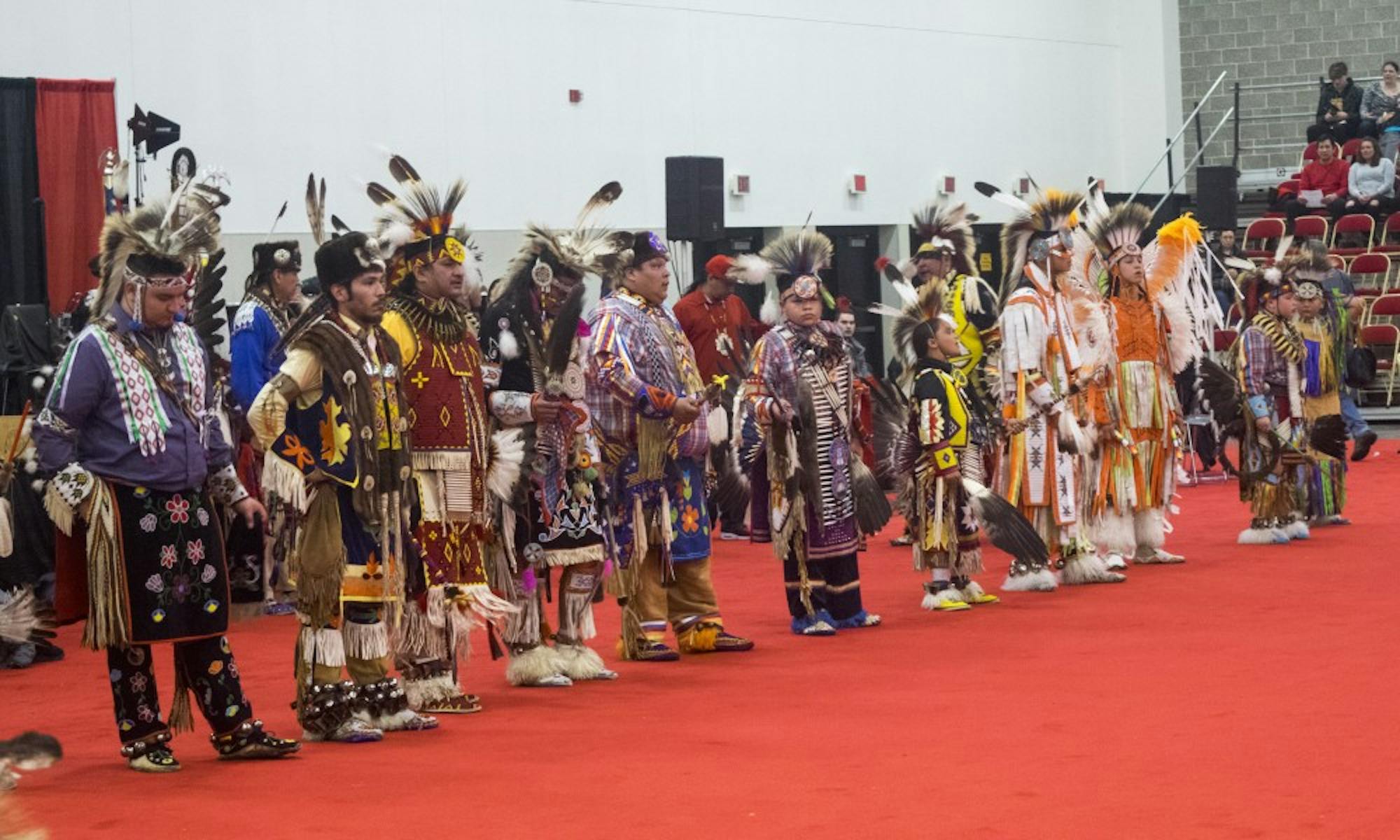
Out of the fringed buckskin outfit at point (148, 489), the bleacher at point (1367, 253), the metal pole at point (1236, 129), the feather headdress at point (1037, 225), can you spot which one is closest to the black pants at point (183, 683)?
the fringed buckskin outfit at point (148, 489)

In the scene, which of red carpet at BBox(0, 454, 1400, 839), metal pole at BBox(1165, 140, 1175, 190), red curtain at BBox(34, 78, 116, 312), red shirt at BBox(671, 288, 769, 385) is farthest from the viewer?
metal pole at BBox(1165, 140, 1175, 190)

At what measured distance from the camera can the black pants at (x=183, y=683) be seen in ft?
15.1

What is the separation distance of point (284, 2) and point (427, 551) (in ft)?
22.7

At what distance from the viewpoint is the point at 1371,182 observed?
53.7 ft

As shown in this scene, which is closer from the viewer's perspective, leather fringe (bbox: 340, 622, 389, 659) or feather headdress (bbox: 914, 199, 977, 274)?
leather fringe (bbox: 340, 622, 389, 659)

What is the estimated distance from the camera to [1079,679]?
5543 mm

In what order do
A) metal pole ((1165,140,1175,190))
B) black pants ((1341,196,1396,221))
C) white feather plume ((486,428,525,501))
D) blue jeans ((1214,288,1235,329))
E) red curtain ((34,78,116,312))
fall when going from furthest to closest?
metal pole ((1165,140,1175,190))
black pants ((1341,196,1396,221))
blue jeans ((1214,288,1235,329))
red curtain ((34,78,116,312))
white feather plume ((486,428,525,501))

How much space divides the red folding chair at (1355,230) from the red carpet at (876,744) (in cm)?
976

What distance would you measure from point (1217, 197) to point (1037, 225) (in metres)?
7.71

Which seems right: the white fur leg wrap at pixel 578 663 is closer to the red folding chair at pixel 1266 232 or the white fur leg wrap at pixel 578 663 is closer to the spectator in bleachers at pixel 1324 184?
the red folding chair at pixel 1266 232

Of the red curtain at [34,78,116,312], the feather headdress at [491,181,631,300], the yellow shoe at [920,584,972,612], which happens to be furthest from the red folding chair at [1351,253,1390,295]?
the feather headdress at [491,181,631,300]

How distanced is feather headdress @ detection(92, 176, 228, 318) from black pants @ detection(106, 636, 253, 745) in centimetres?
78

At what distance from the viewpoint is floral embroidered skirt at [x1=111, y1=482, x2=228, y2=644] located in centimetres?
452

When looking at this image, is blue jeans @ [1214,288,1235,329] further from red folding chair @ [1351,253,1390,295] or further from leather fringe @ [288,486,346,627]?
leather fringe @ [288,486,346,627]
